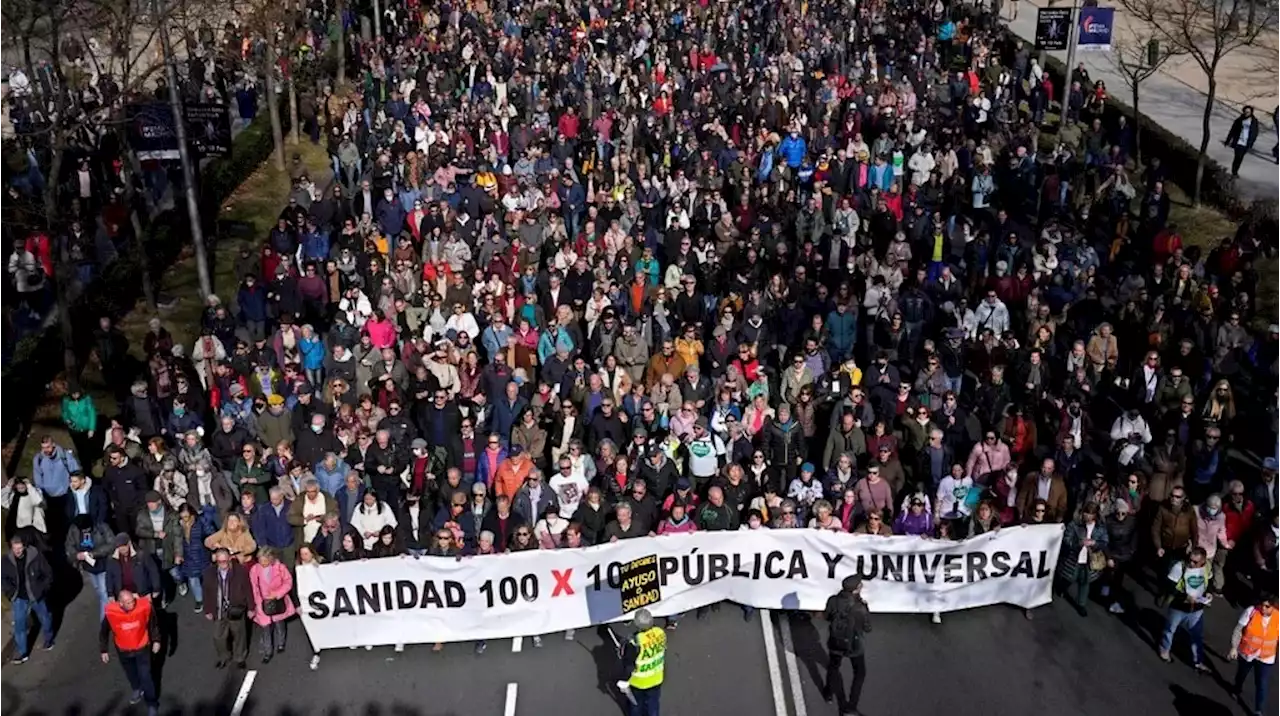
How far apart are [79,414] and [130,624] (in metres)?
5.77

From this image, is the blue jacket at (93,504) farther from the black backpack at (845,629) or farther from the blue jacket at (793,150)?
the blue jacket at (793,150)

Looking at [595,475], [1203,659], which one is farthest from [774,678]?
[1203,659]

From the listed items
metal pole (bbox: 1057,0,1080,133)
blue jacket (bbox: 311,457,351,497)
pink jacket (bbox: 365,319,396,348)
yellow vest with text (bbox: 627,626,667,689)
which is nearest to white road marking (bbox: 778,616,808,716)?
yellow vest with text (bbox: 627,626,667,689)

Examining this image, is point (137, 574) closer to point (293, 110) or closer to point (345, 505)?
point (345, 505)

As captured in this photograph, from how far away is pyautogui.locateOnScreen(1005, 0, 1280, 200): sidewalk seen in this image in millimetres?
28797

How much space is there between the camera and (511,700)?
1292 cm

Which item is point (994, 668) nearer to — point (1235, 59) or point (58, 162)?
point (58, 162)

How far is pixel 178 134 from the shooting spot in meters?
20.4

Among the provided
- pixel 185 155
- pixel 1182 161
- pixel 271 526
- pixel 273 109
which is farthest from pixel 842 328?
pixel 273 109

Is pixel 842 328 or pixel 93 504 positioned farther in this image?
pixel 842 328

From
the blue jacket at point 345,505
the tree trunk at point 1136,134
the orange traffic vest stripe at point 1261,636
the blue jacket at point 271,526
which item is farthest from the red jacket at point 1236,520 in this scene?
the tree trunk at point 1136,134

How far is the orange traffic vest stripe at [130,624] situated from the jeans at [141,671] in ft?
0.30

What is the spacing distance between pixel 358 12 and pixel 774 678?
31074 millimetres

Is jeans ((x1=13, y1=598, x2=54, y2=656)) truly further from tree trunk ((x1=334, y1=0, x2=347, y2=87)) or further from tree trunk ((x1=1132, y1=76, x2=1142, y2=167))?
tree trunk ((x1=1132, y1=76, x2=1142, y2=167))
